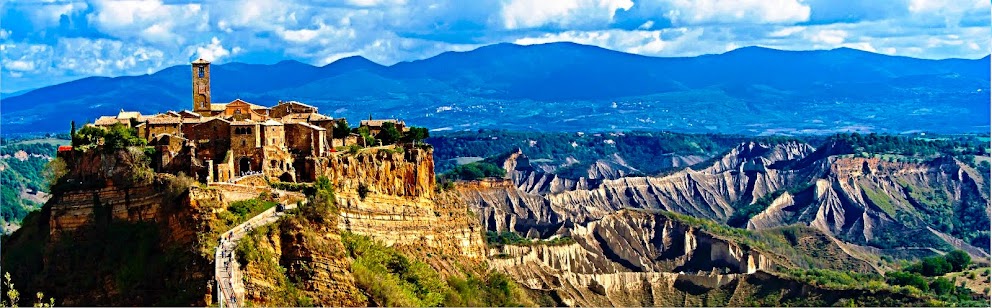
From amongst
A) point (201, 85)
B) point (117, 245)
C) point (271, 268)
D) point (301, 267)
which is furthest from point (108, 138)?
point (271, 268)

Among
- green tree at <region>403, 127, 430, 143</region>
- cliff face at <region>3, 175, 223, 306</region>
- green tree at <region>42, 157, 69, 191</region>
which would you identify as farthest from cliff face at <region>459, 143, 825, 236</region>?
cliff face at <region>3, 175, 223, 306</region>

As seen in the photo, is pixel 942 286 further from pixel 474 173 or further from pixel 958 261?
pixel 474 173

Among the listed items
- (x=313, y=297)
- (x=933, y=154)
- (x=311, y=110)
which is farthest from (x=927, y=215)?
(x=313, y=297)

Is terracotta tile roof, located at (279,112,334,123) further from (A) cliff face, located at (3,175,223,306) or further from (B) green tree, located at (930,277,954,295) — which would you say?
(B) green tree, located at (930,277,954,295)

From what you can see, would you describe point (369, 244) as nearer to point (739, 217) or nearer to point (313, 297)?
point (313, 297)

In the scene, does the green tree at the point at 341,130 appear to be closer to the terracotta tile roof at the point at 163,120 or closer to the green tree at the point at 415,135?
the green tree at the point at 415,135

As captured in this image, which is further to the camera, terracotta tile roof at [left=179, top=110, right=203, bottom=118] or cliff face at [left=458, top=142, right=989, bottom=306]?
cliff face at [left=458, top=142, right=989, bottom=306]

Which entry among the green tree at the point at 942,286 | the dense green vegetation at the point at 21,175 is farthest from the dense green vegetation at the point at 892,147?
the green tree at the point at 942,286
